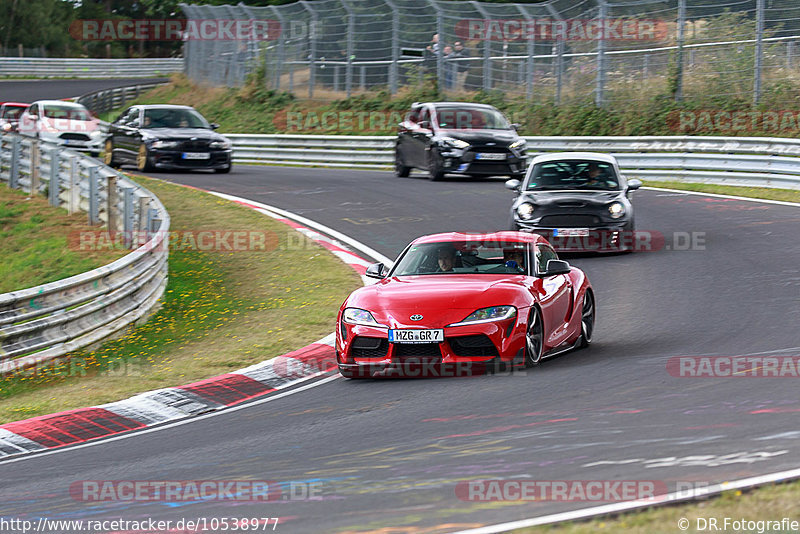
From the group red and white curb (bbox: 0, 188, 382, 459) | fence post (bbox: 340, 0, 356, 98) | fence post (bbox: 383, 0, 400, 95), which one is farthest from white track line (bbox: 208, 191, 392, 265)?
fence post (bbox: 340, 0, 356, 98)

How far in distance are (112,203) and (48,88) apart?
158 feet

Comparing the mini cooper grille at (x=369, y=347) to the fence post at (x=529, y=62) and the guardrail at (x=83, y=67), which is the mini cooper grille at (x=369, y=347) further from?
the guardrail at (x=83, y=67)

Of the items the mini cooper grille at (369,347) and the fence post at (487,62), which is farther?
the fence post at (487,62)

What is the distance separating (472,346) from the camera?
931cm

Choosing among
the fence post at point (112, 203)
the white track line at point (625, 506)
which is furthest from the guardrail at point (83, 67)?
the white track line at point (625, 506)

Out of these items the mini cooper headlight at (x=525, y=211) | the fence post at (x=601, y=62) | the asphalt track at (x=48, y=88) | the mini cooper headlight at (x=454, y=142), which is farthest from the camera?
the asphalt track at (x=48, y=88)

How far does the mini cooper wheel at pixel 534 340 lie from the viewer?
948 cm

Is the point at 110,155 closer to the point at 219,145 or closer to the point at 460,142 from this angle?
the point at 219,145

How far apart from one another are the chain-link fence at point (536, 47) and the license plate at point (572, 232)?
1175 cm

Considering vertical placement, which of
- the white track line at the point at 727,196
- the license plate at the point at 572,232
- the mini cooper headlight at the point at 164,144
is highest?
the mini cooper headlight at the point at 164,144

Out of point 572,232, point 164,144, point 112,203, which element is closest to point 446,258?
point 572,232

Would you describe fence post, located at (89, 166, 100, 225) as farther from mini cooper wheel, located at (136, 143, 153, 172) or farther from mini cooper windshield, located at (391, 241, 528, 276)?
mini cooper wheel, located at (136, 143, 153, 172)

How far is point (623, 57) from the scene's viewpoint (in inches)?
1143

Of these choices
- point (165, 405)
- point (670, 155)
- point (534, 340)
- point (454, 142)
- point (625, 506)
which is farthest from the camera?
point (670, 155)
